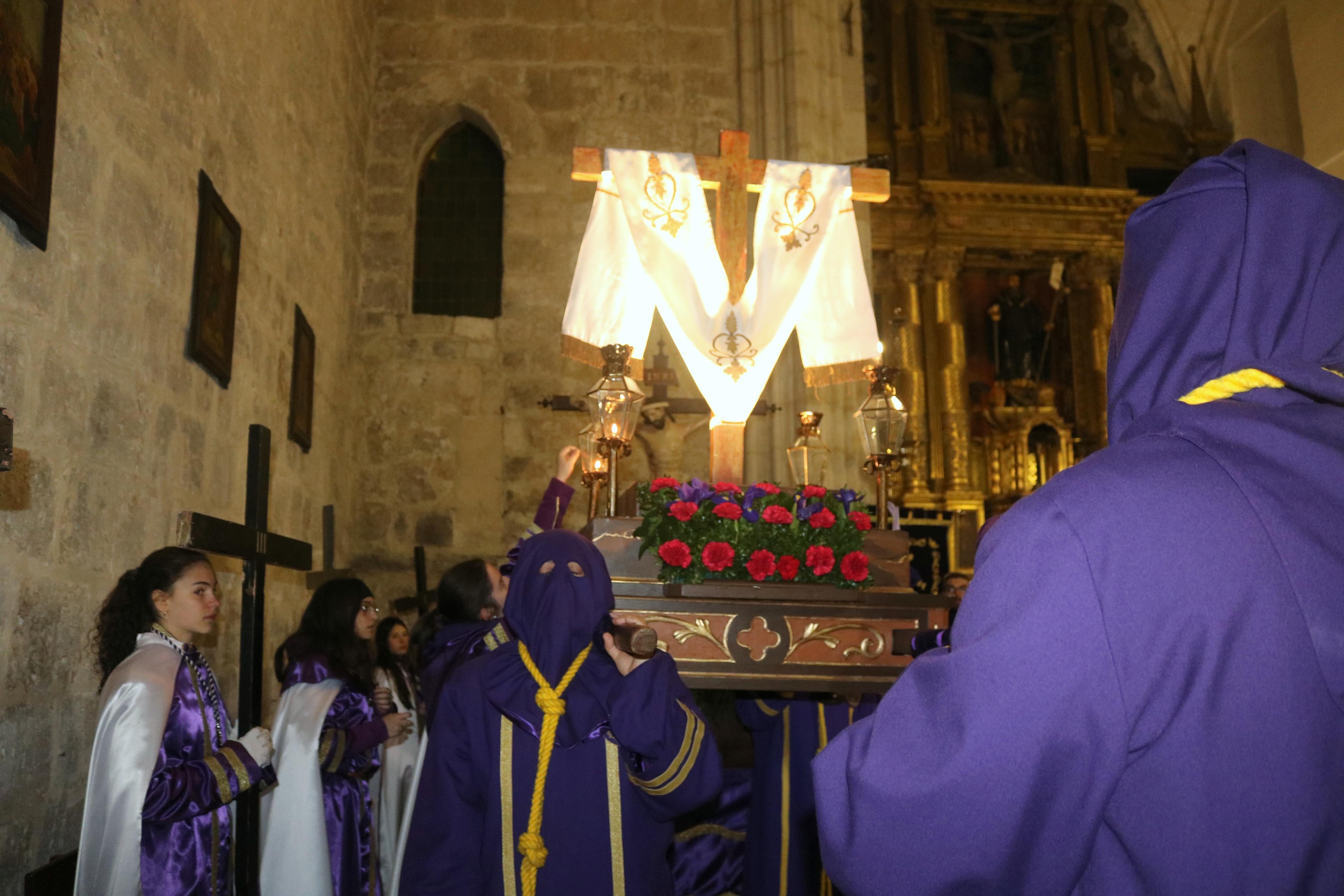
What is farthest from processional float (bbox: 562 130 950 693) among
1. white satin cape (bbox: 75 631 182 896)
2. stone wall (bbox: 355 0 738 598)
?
stone wall (bbox: 355 0 738 598)

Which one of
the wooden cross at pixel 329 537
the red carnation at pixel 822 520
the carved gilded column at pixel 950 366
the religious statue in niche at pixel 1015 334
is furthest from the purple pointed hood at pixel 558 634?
the religious statue in niche at pixel 1015 334

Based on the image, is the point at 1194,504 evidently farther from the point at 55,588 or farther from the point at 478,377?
the point at 478,377

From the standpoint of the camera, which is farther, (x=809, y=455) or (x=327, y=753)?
(x=809, y=455)

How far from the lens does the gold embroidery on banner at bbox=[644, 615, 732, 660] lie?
3.30m

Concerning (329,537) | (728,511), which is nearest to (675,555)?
(728,511)

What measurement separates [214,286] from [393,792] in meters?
2.62

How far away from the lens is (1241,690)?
110 cm

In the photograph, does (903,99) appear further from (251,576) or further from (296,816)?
(296,816)

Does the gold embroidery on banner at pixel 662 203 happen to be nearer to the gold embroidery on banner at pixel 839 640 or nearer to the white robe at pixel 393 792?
the gold embroidery on banner at pixel 839 640

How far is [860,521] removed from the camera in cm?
369

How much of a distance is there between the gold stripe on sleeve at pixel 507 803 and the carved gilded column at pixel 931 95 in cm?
1425

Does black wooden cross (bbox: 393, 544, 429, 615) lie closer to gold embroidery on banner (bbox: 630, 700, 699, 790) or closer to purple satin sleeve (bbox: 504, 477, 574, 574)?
purple satin sleeve (bbox: 504, 477, 574, 574)

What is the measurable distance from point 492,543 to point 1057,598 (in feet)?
25.0

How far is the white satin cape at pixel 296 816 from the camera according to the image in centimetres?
417
